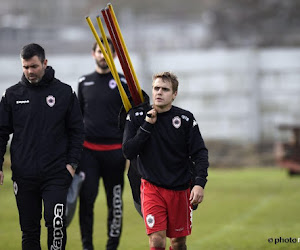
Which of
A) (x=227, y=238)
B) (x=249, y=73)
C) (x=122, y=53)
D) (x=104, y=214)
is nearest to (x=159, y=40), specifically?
(x=249, y=73)

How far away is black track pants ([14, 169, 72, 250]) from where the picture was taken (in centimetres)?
659

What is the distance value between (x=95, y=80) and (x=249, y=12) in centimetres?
2691

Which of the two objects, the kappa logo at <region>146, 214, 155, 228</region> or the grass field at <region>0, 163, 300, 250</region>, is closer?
the kappa logo at <region>146, 214, 155, 228</region>

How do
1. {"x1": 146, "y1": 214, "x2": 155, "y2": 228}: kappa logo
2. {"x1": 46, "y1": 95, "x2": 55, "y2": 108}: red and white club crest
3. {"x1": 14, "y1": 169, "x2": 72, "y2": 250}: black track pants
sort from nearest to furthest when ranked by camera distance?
1. {"x1": 146, "y1": 214, "x2": 155, "y2": 228}: kappa logo
2. {"x1": 14, "y1": 169, "x2": 72, "y2": 250}: black track pants
3. {"x1": 46, "y1": 95, "x2": 55, "y2": 108}: red and white club crest

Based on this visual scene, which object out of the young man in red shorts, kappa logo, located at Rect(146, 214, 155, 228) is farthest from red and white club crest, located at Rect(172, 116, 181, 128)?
kappa logo, located at Rect(146, 214, 155, 228)

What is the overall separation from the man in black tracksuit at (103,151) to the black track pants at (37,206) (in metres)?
1.75

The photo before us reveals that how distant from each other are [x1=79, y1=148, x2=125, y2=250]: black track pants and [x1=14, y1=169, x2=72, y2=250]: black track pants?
1.68 metres

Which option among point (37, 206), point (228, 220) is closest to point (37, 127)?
point (37, 206)

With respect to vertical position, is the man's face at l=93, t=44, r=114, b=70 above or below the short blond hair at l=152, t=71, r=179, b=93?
above

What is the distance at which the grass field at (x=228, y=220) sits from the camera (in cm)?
915

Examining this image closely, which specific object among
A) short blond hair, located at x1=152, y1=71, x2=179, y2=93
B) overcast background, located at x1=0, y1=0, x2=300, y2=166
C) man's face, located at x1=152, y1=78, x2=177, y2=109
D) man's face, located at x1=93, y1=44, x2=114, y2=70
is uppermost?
overcast background, located at x1=0, y1=0, x2=300, y2=166

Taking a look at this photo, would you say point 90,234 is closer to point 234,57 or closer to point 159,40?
point 234,57

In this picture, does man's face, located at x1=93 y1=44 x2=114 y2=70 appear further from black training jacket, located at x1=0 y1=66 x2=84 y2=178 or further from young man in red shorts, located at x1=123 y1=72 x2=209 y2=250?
young man in red shorts, located at x1=123 y1=72 x2=209 y2=250

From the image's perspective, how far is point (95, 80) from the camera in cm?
867
